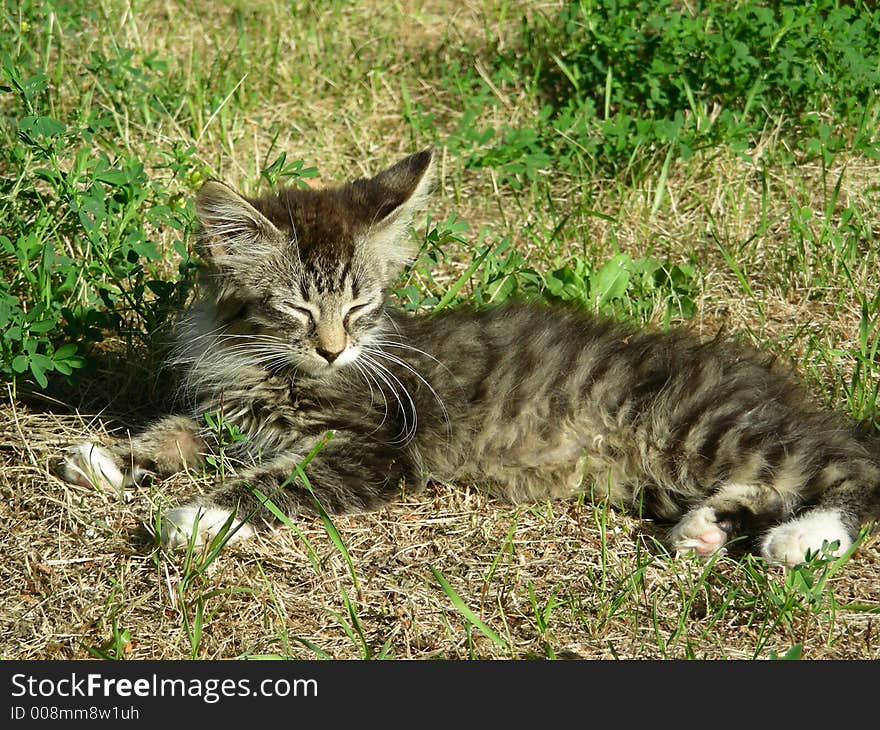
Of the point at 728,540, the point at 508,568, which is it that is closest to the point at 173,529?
the point at 508,568

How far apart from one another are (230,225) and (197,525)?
1069mm

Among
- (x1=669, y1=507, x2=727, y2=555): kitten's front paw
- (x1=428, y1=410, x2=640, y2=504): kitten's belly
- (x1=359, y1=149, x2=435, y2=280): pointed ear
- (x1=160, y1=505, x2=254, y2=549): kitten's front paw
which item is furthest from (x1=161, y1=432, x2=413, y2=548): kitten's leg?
(x1=669, y1=507, x2=727, y2=555): kitten's front paw

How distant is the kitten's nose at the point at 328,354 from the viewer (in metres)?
3.85

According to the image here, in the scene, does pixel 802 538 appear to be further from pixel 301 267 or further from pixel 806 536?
pixel 301 267

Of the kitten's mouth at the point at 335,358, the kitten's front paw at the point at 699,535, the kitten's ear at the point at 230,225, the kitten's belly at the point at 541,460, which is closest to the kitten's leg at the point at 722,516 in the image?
the kitten's front paw at the point at 699,535

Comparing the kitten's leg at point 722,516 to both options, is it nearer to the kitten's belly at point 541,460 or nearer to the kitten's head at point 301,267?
the kitten's belly at point 541,460

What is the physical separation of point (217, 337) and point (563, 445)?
1377mm

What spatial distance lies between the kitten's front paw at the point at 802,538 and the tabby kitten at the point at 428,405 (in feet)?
0.04

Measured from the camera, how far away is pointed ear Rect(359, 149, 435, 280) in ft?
12.9

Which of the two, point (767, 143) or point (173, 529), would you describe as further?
point (767, 143)

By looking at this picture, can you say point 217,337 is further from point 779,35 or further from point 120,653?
point 779,35

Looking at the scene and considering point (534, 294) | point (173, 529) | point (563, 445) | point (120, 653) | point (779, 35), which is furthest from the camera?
point (779, 35)

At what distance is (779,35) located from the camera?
221 inches

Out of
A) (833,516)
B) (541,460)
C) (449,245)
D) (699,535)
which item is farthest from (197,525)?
(449,245)
